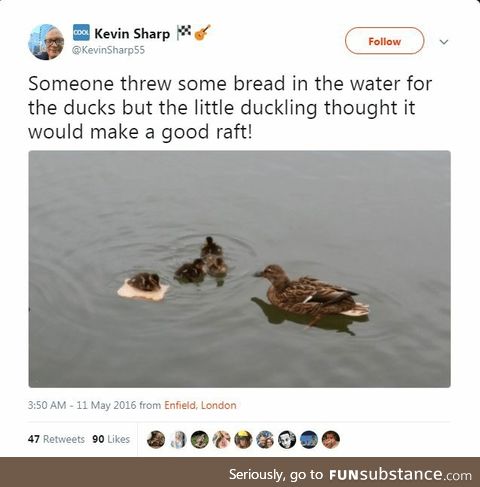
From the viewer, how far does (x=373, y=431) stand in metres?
5.86

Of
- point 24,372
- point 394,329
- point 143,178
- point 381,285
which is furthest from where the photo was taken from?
point 143,178

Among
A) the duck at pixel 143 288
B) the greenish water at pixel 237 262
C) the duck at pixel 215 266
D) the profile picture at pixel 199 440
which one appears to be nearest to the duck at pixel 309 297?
the greenish water at pixel 237 262

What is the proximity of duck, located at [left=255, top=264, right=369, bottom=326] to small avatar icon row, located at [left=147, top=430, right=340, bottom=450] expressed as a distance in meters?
1.74

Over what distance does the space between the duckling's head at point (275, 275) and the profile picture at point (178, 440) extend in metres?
2.33

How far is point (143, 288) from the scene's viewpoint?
294 inches

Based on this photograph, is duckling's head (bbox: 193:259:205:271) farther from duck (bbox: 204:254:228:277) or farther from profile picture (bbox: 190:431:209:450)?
profile picture (bbox: 190:431:209:450)

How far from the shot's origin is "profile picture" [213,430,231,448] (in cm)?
577

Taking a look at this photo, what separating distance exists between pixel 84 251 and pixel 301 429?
11.0ft

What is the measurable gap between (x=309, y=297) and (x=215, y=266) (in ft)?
3.30

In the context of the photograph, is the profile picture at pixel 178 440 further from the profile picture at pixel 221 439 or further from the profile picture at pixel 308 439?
the profile picture at pixel 308 439
